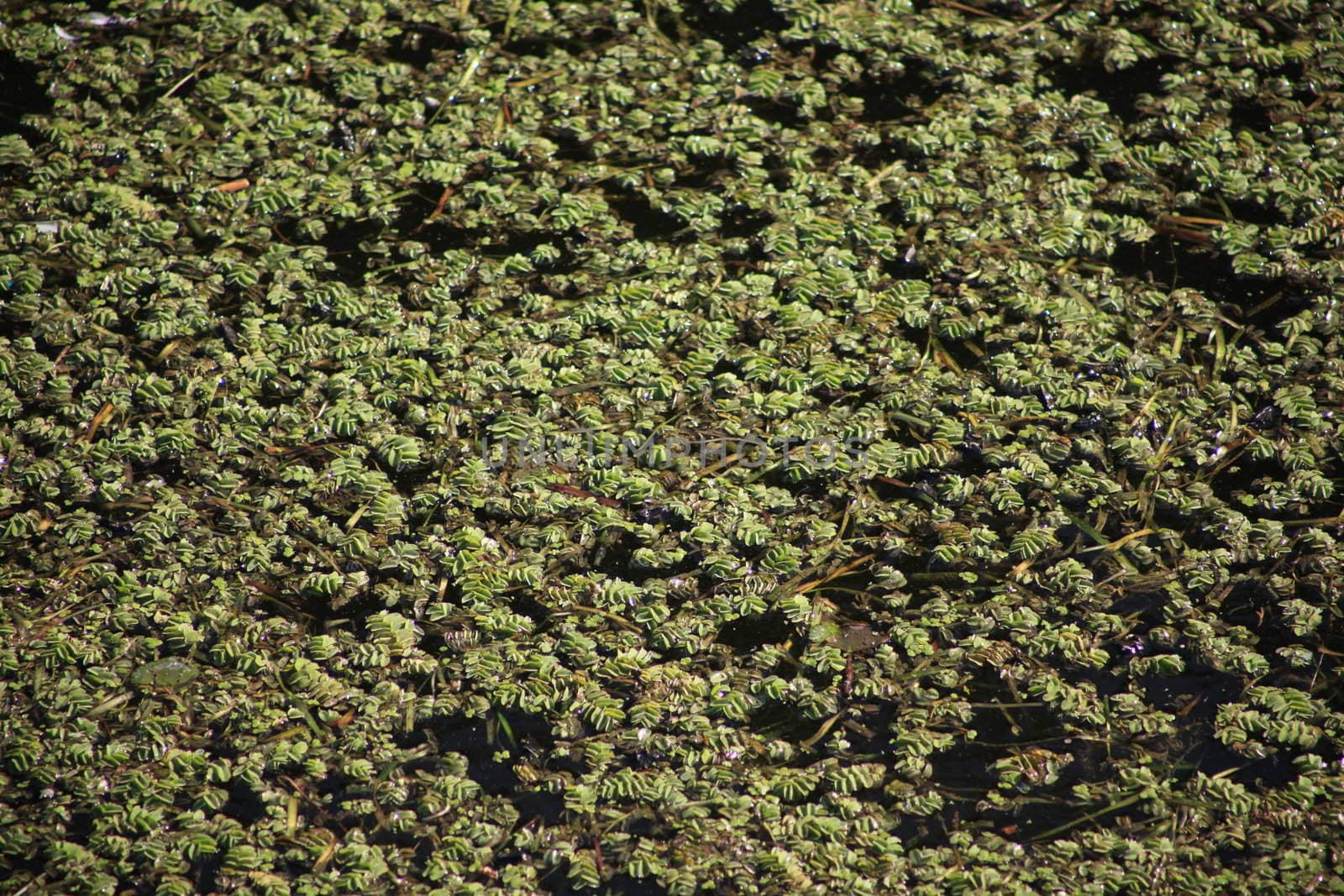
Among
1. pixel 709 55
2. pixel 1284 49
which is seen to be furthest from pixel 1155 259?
pixel 709 55

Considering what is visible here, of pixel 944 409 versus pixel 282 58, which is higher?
pixel 282 58

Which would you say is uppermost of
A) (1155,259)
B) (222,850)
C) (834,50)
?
(834,50)

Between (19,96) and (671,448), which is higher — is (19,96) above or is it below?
above

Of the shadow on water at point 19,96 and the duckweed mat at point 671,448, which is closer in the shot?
the duckweed mat at point 671,448

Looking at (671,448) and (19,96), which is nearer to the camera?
(671,448)

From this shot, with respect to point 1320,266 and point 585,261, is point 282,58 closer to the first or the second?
point 585,261

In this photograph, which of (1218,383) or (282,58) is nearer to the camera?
(1218,383)

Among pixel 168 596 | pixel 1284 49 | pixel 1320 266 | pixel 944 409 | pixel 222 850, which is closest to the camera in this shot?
pixel 222 850

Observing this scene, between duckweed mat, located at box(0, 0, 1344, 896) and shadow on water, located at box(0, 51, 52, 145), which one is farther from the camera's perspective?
shadow on water, located at box(0, 51, 52, 145)
